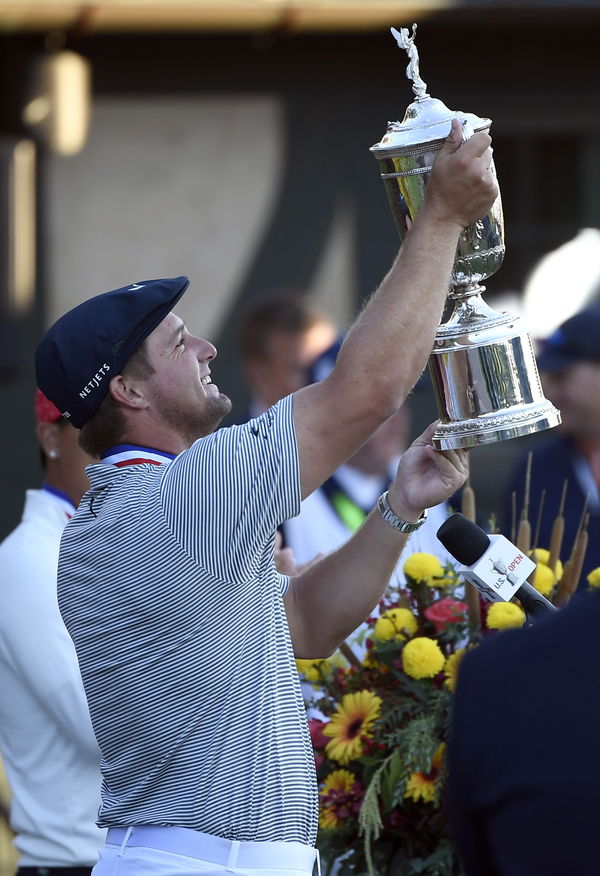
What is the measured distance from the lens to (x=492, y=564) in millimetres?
2133

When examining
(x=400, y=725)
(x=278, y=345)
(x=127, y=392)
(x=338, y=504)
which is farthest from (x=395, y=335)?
(x=278, y=345)

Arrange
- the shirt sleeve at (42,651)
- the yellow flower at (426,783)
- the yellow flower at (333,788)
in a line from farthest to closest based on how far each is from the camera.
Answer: the shirt sleeve at (42,651)
the yellow flower at (333,788)
the yellow flower at (426,783)

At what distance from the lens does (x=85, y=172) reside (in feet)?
24.0

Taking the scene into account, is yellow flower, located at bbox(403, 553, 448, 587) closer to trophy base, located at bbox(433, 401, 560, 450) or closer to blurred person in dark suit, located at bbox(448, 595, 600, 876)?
trophy base, located at bbox(433, 401, 560, 450)

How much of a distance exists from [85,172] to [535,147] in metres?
2.50

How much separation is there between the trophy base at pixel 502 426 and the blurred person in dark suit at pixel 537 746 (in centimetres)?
103

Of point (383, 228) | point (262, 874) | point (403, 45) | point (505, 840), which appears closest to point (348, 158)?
point (383, 228)

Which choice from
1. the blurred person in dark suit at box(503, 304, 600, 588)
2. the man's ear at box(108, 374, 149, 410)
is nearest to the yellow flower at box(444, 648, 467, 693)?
the man's ear at box(108, 374, 149, 410)

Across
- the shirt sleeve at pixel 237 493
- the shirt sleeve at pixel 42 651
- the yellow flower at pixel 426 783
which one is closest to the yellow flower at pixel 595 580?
the yellow flower at pixel 426 783

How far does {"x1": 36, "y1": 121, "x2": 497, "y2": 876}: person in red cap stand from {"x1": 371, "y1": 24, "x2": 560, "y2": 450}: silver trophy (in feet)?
0.33

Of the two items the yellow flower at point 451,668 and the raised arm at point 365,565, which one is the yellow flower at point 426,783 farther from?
the raised arm at point 365,565

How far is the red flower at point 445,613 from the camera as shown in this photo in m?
2.61

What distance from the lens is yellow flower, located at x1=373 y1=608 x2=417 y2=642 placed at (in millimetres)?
2619

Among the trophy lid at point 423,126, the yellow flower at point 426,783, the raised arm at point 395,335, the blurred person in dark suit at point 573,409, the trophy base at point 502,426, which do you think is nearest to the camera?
the raised arm at point 395,335
